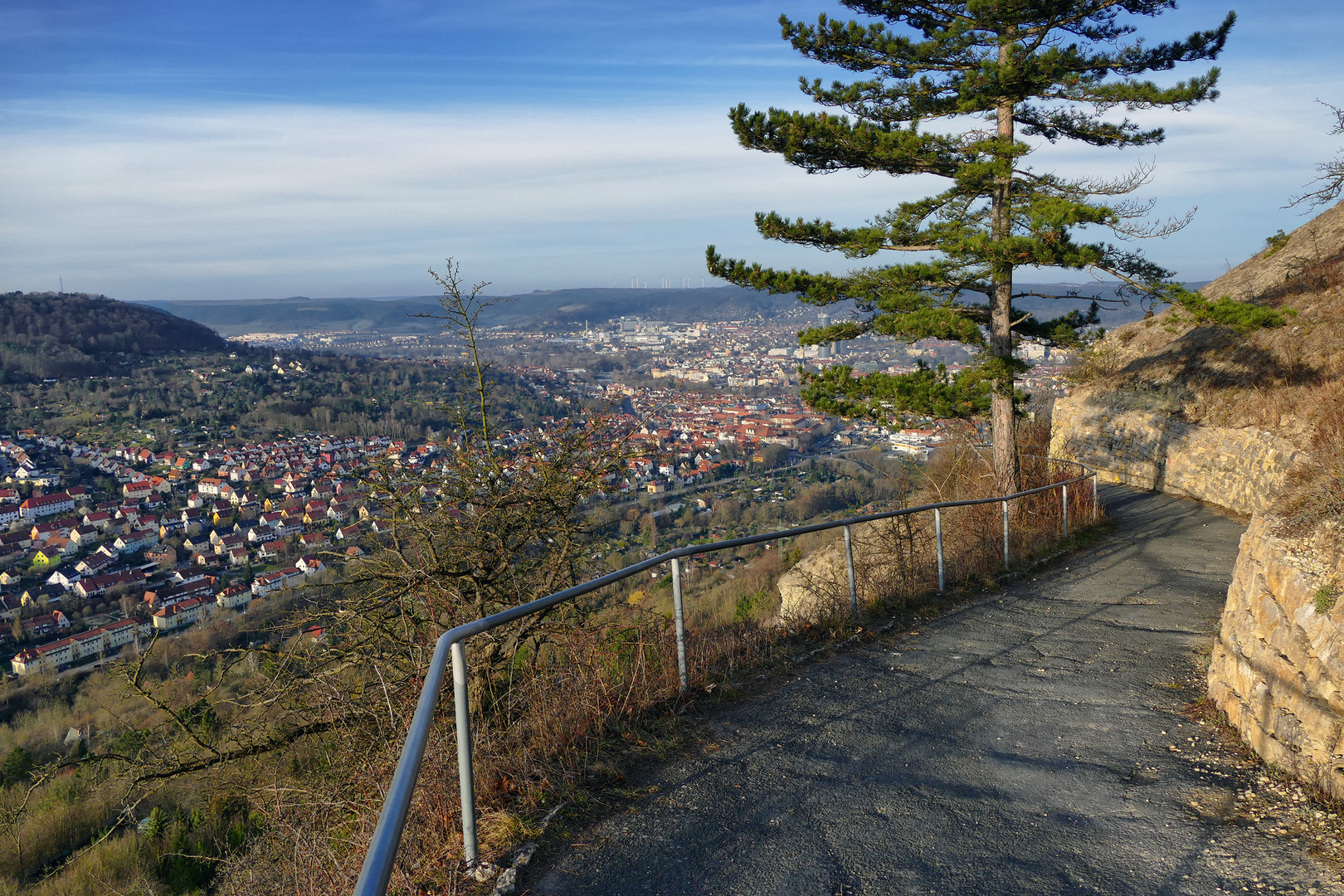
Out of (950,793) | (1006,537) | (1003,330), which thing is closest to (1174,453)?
(1003,330)

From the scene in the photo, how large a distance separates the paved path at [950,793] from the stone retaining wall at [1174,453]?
849 centimetres

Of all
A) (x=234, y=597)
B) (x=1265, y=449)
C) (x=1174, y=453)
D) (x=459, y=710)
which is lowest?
(x=234, y=597)

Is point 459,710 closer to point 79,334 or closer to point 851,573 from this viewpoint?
point 851,573

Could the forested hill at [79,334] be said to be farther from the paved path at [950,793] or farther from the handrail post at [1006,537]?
the paved path at [950,793]

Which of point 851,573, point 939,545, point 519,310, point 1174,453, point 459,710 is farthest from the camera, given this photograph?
point 519,310

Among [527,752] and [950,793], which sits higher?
[527,752]

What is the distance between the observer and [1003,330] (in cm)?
1205

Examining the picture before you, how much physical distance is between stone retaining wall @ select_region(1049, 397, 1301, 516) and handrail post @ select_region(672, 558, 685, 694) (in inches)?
426

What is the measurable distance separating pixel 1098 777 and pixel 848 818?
1688mm

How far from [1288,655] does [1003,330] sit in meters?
8.62

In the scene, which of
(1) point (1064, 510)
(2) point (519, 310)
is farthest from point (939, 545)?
(2) point (519, 310)

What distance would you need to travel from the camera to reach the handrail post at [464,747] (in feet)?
9.63

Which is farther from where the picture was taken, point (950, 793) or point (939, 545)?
point (939, 545)

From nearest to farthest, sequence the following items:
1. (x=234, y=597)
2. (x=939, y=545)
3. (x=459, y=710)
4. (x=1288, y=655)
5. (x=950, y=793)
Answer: (x=459, y=710), (x=950, y=793), (x=1288, y=655), (x=939, y=545), (x=234, y=597)
